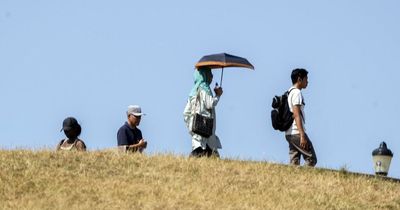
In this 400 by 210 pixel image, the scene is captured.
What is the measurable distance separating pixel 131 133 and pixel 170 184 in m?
2.00

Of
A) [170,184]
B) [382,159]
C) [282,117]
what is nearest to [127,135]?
[170,184]

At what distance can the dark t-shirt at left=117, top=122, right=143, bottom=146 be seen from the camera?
21.3 meters

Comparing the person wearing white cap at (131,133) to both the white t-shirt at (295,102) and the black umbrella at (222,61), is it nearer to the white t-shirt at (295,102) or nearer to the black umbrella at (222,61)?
the black umbrella at (222,61)

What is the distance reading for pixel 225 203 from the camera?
18828 millimetres

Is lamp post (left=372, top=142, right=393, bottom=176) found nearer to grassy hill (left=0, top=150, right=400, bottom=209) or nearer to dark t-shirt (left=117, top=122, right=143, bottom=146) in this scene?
grassy hill (left=0, top=150, right=400, bottom=209)

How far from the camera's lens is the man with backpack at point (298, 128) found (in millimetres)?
20812

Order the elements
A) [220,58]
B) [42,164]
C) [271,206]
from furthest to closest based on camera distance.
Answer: [220,58], [42,164], [271,206]

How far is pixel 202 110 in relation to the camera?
21000 millimetres

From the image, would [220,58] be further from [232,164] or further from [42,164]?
[42,164]

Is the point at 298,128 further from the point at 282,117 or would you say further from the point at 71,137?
the point at 71,137

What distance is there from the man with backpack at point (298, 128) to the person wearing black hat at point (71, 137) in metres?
3.40

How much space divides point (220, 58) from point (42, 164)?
356 centimetres

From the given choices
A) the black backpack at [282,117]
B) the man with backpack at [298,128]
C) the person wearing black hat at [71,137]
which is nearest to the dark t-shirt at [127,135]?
the person wearing black hat at [71,137]

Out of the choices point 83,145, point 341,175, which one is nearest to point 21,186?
point 83,145
